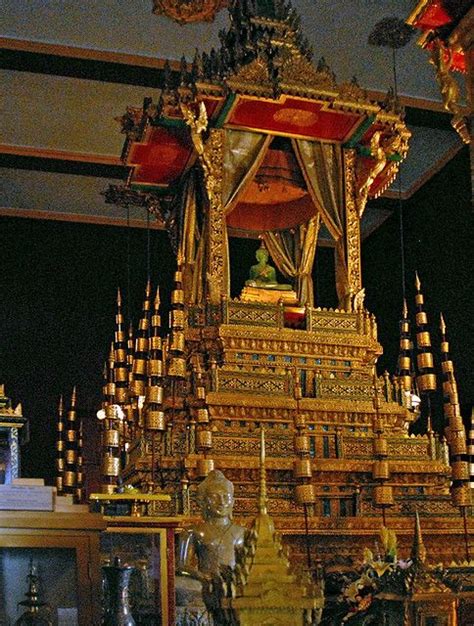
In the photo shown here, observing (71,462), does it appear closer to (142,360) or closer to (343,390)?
(142,360)

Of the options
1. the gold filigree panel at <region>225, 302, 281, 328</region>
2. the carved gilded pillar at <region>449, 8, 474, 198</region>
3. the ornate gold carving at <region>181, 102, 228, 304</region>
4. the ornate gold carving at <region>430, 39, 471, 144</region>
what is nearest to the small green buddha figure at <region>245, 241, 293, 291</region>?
the ornate gold carving at <region>181, 102, 228, 304</region>

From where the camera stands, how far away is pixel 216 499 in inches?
193

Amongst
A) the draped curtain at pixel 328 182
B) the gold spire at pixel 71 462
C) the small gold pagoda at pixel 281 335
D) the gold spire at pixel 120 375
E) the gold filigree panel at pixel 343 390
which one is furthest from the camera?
the gold spire at pixel 71 462

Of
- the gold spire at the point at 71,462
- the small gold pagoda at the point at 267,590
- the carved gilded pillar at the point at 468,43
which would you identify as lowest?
the small gold pagoda at the point at 267,590

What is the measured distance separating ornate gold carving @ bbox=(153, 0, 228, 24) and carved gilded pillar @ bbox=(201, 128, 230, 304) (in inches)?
51.9

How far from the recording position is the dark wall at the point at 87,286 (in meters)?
12.1

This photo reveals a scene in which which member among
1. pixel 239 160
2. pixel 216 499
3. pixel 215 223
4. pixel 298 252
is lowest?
pixel 216 499

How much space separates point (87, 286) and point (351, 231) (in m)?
5.31

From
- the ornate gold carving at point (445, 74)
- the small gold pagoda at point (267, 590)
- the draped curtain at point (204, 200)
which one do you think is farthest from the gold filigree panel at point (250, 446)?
the small gold pagoda at point (267, 590)

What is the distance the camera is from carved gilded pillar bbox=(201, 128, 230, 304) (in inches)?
320

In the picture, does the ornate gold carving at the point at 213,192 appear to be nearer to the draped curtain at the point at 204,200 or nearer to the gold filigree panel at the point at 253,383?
the draped curtain at the point at 204,200

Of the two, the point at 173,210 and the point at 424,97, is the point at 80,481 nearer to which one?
the point at 173,210

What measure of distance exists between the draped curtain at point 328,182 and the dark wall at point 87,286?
313 centimetres

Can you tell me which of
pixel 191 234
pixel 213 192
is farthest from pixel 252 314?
pixel 191 234
